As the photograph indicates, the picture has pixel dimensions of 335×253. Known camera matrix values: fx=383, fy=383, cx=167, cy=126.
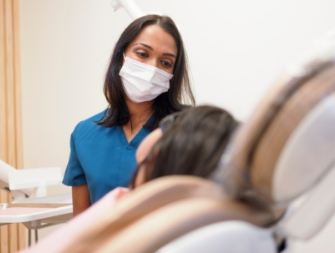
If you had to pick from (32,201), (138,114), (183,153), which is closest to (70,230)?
(183,153)

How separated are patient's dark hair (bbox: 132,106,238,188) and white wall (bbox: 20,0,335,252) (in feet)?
2.94

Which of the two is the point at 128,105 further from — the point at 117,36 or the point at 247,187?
the point at 117,36

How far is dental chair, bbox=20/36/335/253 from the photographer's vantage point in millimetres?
389

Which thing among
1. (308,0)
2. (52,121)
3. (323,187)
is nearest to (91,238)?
(323,187)

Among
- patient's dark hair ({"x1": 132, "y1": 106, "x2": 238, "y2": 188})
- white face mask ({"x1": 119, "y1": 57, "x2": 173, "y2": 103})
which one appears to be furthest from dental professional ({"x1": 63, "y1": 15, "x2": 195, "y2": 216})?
patient's dark hair ({"x1": 132, "y1": 106, "x2": 238, "y2": 188})

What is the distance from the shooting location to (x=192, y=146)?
528 mm

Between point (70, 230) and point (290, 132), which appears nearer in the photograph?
point (290, 132)

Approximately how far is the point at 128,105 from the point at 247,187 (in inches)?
41.0

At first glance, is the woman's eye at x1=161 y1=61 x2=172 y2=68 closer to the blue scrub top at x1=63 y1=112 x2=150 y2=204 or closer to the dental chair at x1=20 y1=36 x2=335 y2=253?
the blue scrub top at x1=63 y1=112 x2=150 y2=204

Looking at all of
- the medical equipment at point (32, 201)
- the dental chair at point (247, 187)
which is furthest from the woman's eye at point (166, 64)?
the dental chair at point (247, 187)

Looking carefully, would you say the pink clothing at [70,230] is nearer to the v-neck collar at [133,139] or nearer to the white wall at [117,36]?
the v-neck collar at [133,139]

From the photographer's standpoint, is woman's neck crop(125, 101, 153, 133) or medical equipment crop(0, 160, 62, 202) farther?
medical equipment crop(0, 160, 62, 202)

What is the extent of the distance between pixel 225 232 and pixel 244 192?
7 cm

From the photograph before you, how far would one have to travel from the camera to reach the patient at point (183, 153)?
52 cm
